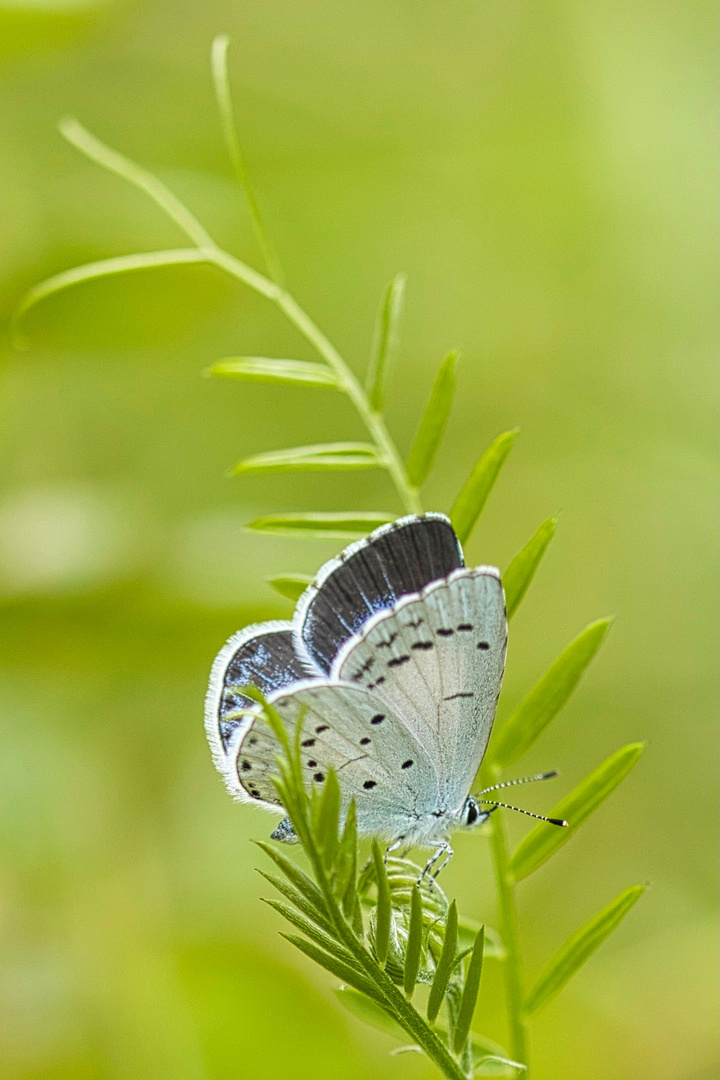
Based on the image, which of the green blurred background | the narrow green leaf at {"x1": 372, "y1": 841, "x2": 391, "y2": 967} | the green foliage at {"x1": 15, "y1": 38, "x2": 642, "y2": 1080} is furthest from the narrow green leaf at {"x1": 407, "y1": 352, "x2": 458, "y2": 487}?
the green blurred background

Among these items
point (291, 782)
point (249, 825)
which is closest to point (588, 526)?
point (249, 825)

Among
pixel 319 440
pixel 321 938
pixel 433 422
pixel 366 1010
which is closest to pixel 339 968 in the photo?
pixel 321 938

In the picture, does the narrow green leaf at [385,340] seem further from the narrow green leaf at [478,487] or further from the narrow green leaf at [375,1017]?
the narrow green leaf at [375,1017]

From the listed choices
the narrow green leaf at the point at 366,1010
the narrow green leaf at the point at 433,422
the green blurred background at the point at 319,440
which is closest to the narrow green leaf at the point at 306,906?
the narrow green leaf at the point at 366,1010

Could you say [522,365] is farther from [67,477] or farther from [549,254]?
[67,477]

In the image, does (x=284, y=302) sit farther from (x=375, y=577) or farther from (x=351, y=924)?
(x=351, y=924)

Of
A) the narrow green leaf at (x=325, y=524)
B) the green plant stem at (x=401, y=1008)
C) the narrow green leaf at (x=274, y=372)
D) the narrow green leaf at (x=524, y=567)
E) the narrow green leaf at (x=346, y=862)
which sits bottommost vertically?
the green plant stem at (x=401, y=1008)
